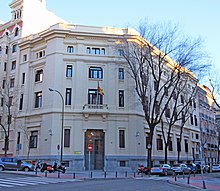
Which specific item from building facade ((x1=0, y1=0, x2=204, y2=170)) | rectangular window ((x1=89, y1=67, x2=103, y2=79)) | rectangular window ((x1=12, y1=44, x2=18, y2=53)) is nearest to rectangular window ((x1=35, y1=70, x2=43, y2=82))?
building facade ((x1=0, y1=0, x2=204, y2=170))

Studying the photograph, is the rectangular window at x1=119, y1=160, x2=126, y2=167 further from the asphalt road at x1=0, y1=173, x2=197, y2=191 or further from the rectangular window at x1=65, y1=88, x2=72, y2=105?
the asphalt road at x1=0, y1=173, x2=197, y2=191

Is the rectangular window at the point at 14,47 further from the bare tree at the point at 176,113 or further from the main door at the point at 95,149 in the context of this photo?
the bare tree at the point at 176,113

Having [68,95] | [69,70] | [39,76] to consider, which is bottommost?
[68,95]

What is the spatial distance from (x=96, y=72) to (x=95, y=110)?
5.53 metres

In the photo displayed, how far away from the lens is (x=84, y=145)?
35062mm

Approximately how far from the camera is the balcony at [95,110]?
35250 millimetres

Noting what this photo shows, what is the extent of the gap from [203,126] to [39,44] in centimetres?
4103

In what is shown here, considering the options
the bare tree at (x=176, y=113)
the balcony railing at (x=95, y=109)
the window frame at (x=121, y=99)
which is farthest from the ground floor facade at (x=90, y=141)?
the bare tree at (x=176, y=113)

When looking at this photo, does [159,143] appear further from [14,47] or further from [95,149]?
[14,47]

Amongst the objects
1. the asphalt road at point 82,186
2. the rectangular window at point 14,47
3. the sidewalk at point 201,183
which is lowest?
the sidewalk at point 201,183

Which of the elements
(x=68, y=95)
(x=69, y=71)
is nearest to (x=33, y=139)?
(x=68, y=95)

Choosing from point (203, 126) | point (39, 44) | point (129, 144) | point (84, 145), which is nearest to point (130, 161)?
point (129, 144)

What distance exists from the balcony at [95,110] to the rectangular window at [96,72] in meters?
4.20

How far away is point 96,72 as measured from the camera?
3781cm
